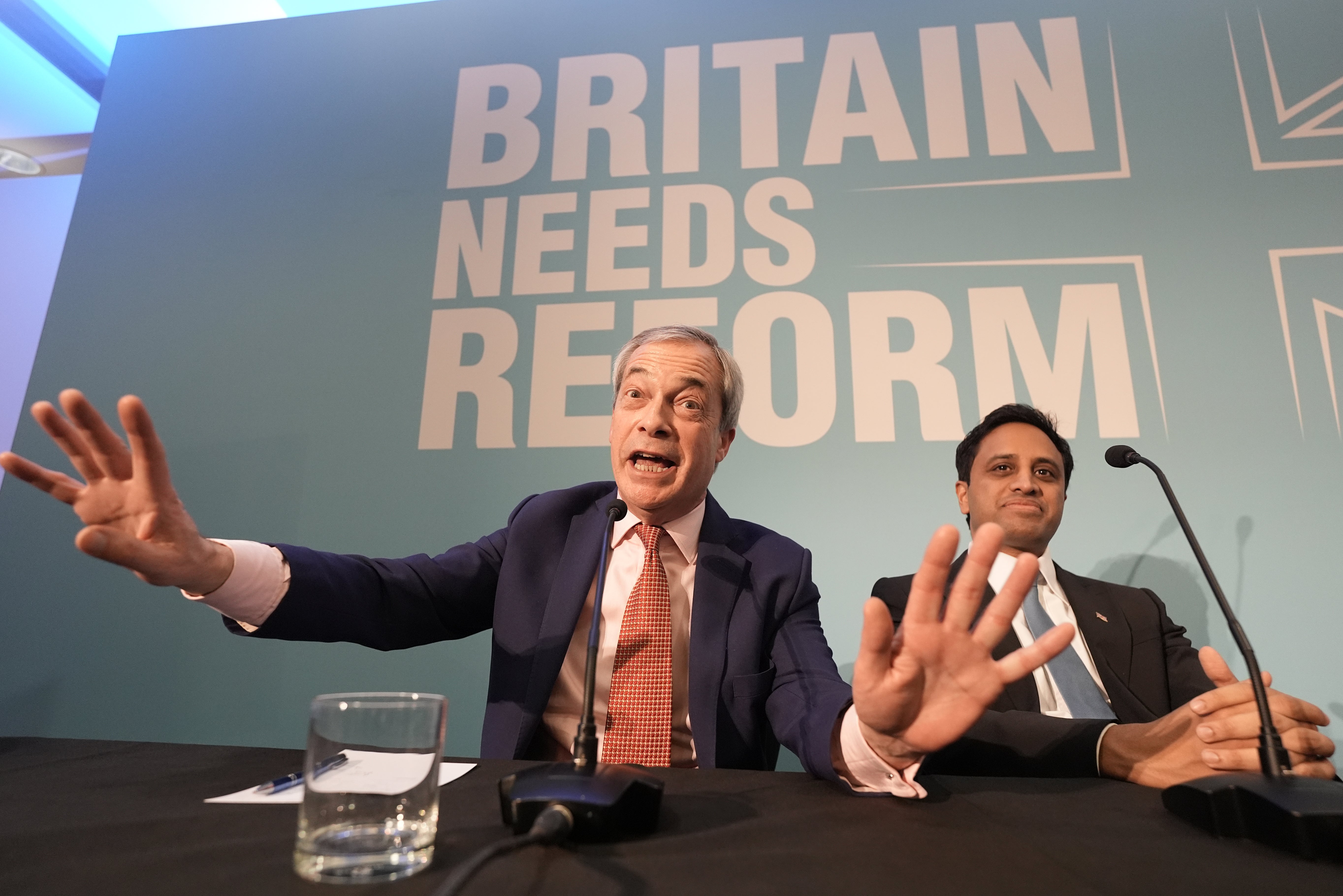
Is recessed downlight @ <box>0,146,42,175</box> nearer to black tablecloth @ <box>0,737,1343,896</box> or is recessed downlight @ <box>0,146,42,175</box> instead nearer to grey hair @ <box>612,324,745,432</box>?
grey hair @ <box>612,324,745,432</box>

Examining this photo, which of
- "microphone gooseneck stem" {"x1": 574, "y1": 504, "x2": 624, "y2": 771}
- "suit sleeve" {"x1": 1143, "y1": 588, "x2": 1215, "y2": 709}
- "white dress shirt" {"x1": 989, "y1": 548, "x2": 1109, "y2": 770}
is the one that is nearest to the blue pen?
"microphone gooseneck stem" {"x1": 574, "y1": 504, "x2": 624, "y2": 771}

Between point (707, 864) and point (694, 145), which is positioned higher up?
point (694, 145)

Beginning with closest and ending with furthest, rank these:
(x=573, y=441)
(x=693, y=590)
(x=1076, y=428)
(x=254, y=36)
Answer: (x=693, y=590), (x=1076, y=428), (x=573, y=441), (x=254, y=36)

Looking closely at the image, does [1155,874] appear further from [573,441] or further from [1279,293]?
[1279,293]

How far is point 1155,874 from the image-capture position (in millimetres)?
637

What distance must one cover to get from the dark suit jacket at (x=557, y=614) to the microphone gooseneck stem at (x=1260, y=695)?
0.53 meters

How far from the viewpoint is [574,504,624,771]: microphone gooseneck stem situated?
825mm

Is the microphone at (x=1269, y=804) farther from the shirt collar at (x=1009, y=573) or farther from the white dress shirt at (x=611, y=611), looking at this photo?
the shirt collar at (x=1009, y=573)

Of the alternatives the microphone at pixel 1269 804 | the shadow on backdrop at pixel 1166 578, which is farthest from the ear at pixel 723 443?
the shadow on backdrop at pixel 1166 578

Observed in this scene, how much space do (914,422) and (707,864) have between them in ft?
6.84

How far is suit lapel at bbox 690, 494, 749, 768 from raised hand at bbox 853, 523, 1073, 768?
516 millimetres

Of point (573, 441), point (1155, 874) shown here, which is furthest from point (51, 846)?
point (573, 441)

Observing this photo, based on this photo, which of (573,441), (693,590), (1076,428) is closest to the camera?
(693,590)

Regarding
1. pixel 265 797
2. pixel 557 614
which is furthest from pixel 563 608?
pixel 265 797
